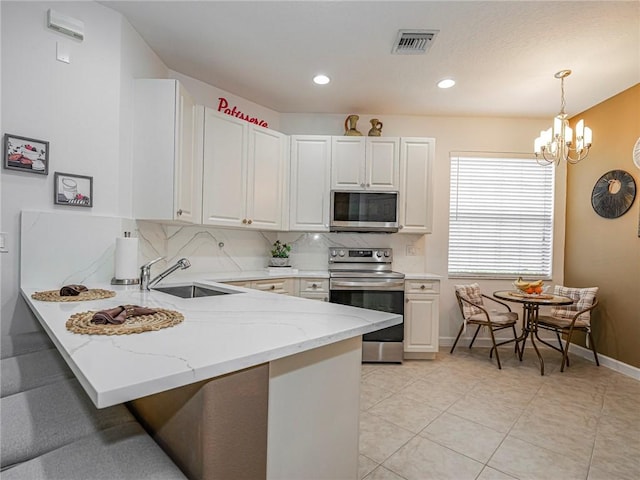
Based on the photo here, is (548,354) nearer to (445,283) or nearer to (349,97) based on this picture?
(445,283)

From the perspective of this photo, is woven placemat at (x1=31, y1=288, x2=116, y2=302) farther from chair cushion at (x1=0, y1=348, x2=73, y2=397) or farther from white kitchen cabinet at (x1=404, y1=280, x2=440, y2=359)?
white kitchen cabinet at (x1=404, y1=280, x2=440, y2=359)

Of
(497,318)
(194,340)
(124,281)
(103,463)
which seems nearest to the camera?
(103,463)

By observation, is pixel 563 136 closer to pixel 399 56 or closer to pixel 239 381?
pixel 399 56

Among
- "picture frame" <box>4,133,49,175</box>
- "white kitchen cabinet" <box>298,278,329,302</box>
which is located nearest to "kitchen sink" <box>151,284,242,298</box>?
"picture frame" <box>4,133,49,175</box>

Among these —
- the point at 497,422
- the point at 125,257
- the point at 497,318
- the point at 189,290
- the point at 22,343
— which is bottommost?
the point at 497,422

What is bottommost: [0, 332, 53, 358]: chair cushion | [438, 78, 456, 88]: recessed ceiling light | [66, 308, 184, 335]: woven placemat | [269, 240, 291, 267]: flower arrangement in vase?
[0, 332, 53, 358]: chair cushion

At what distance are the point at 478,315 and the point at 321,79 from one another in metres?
2.85

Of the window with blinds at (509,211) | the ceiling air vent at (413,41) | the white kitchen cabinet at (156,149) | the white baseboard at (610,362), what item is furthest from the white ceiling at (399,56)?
the white baseboard at (610,362)

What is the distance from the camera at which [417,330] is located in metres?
3.39

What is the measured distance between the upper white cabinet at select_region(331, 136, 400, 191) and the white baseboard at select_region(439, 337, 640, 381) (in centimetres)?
193

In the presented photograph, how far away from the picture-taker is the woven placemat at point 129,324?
39.3 inches

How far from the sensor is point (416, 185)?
3621 millimetres

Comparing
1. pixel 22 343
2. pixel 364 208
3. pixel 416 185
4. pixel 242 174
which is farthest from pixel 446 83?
pixel 22 343

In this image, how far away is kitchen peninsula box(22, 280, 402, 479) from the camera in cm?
76
